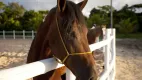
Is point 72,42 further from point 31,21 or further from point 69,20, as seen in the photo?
point 31,21

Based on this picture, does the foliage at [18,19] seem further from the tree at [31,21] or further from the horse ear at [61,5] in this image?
the horse ear at [61,5]

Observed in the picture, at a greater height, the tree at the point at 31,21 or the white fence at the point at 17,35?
the tree at the point at 31,21

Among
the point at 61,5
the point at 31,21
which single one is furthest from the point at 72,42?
the point at 31,21

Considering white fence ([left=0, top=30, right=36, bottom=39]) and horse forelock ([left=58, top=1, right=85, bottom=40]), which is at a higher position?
horse forelock ([left=58, top=1, right=85, bottom=40])

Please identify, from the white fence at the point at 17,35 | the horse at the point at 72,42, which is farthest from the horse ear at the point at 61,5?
the white fence at the point at 17,35

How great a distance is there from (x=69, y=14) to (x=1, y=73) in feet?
2.98

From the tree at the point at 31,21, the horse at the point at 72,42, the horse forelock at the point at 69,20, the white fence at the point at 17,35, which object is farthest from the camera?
the tree at the point at 31,21

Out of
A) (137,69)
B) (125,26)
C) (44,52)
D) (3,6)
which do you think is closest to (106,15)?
(125,26)

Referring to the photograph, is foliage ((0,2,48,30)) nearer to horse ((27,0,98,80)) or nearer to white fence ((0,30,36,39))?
white fence ((0,30,36,39))

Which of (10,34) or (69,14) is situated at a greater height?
(69,14)

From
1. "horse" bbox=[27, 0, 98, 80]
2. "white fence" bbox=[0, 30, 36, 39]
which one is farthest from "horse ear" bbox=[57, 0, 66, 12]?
"white fence" bbox=[0, 30, 36, 39]

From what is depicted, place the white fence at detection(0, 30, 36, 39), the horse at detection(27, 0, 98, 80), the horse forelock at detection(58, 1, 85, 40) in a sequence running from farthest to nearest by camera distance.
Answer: the white fence at detection(0, 30, 36, 39)
the horse forelock at detection(58, 1, 85, 40)
the horse at detection(27, 0, 98, 80)

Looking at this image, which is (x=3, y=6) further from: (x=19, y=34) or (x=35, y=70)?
(x=35, y=70)

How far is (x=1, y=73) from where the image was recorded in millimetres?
1229
